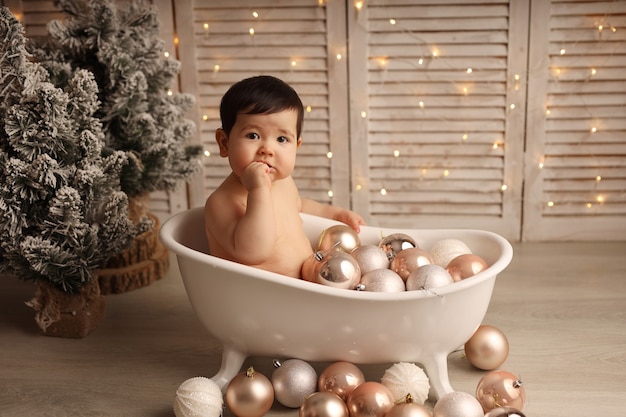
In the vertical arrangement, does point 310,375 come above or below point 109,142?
below

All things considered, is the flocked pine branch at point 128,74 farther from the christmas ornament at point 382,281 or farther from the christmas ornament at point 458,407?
the christmas ornament at point 458,407

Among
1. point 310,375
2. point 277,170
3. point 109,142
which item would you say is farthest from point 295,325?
point 109,142

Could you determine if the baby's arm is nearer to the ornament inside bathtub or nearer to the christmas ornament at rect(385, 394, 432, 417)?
the ornament inside bathtub

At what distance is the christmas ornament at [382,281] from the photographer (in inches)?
54.3

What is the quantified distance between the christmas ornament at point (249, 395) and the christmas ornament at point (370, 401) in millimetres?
168

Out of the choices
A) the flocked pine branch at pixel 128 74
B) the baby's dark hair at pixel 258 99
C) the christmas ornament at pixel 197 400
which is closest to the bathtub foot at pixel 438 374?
the christmas ornament at pixel 197 400

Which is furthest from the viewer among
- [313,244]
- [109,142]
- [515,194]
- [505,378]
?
[515,194]

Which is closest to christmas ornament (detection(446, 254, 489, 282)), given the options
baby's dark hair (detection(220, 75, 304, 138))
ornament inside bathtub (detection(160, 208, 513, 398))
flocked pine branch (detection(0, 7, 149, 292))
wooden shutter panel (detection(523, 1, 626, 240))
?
ornament inside bathtub (detection(160, 208, 513, 398))

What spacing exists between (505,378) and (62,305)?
1.09 metres

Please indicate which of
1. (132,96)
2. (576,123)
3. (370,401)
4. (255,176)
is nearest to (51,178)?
(132,96)

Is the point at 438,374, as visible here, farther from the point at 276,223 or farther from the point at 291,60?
the point at 291,60

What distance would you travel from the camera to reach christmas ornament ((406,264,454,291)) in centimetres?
134

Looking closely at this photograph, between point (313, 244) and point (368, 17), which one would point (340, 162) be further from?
point (313, 244)

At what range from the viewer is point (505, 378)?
133 centimetres
